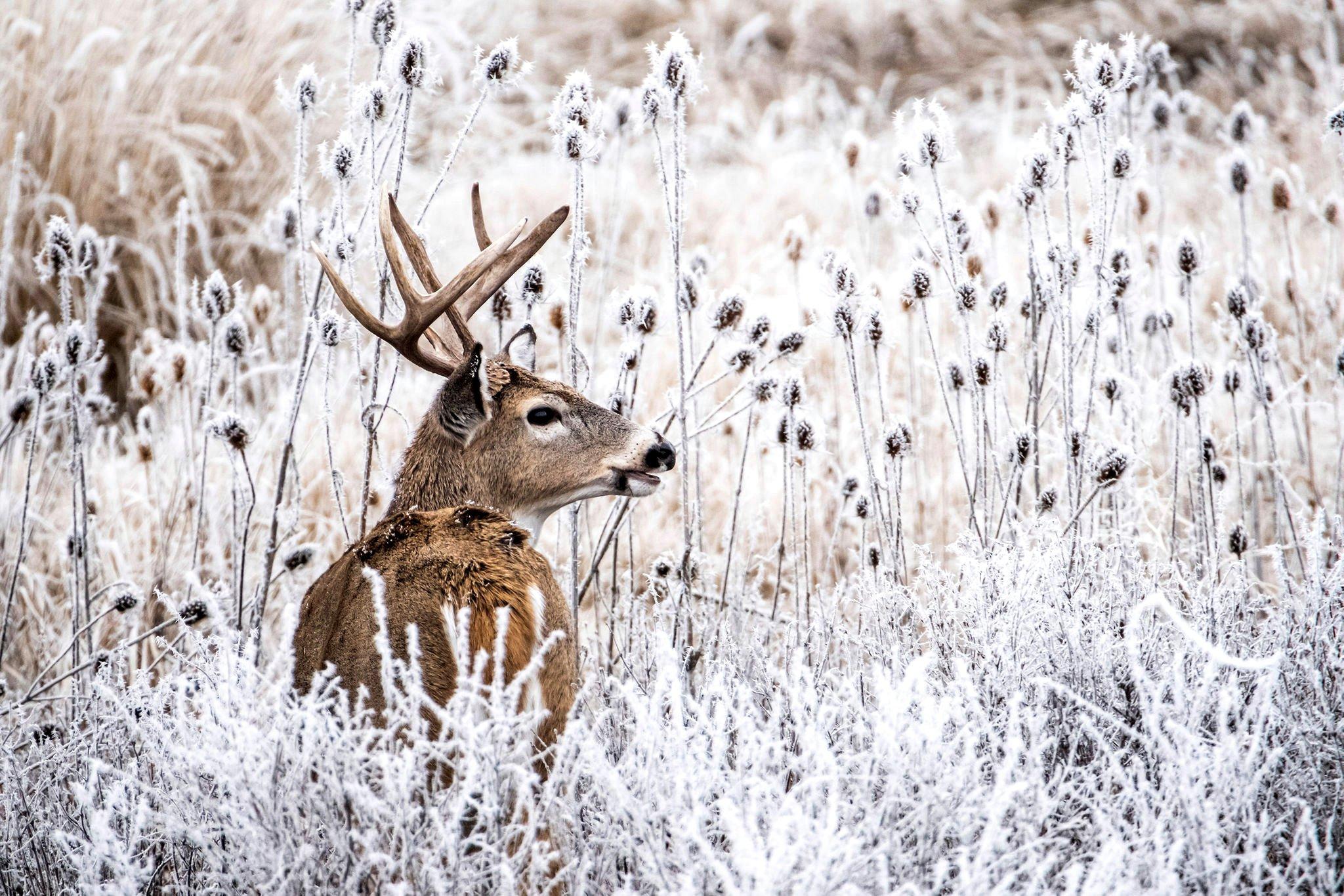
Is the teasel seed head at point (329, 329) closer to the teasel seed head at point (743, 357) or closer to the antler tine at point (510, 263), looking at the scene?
the antler tine at point (510, 263)

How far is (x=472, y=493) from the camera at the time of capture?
245 centimetres

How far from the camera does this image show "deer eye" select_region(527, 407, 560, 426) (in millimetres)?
2482

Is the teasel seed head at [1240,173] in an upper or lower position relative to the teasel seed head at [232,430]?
upper

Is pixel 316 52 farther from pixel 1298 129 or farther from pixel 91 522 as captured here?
pixel 1298 129

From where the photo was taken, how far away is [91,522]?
3.33m

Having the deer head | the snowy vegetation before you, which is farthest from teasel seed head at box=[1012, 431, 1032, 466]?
the deer head

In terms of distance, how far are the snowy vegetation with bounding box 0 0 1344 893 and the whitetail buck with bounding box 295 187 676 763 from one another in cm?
11

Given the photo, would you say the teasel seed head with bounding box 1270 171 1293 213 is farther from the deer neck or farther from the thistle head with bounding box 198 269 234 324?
the thistle head with bounding box 198 269 234 324

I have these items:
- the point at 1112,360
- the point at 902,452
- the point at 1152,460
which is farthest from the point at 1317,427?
the point at 902,452

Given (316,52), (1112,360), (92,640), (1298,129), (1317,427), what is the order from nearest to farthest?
(92,640), (1112,360), (1317,427), (316,52), (1298,129)

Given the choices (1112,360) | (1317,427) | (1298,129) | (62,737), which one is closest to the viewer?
(62,737)

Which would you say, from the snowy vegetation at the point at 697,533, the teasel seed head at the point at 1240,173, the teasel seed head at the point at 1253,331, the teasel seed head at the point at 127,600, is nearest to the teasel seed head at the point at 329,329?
the snowy vegetation at the point at 697,533

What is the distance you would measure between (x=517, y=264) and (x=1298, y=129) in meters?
6.53

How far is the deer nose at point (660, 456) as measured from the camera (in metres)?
2.46
